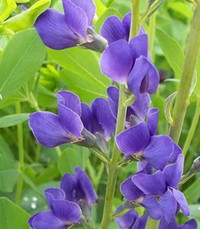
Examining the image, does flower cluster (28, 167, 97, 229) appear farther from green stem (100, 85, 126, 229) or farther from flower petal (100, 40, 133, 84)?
flower petal (100, 40, 133, 84)

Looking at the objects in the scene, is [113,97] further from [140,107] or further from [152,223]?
[152,223]

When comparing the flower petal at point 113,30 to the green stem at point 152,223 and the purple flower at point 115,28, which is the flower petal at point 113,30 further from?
the green stem at point 152,223

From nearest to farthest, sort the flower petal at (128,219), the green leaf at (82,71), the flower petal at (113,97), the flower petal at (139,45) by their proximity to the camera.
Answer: the flower petal at (139,45) < the flower petal at (113,97) < the flower petal at (128,219) < the green leaf at (82,71)

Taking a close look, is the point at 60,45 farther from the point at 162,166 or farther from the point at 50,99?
the point at 50,99

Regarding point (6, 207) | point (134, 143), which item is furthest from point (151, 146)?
point (6, 207)

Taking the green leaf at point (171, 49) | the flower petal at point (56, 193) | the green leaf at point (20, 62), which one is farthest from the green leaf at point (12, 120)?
the green leaf at point (171, 49)

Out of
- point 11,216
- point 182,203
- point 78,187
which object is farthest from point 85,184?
→ point 182,203

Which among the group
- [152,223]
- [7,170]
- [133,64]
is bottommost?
[7,170]
